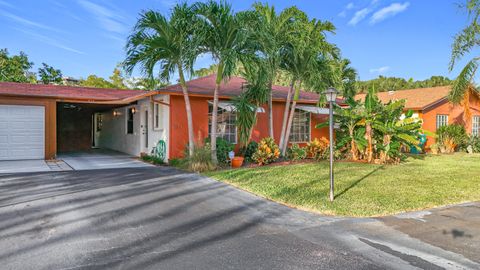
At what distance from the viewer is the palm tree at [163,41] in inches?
398

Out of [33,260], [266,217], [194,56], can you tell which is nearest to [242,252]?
[266,217]

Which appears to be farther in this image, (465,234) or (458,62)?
(458,62)

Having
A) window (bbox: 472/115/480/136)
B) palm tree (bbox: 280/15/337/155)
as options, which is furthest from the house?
window (bbox: 472/115/480/136)

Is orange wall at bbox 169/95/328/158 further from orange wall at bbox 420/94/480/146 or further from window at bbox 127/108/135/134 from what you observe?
orange wall at bbox 420/94/480/146

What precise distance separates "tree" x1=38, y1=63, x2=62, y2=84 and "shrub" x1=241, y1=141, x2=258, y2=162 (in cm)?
3117

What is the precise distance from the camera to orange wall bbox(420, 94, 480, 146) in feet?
62.8

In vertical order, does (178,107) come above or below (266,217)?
above

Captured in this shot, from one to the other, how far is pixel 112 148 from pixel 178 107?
9063mm

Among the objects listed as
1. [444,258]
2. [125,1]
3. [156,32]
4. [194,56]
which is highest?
[125,1]

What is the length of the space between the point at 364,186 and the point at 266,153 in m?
4.36

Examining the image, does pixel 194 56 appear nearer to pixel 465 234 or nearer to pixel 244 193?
pixel 244 193

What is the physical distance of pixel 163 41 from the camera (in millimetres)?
10148

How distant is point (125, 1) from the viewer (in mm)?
13992

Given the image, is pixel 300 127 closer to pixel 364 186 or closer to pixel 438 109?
pixel 364 186
